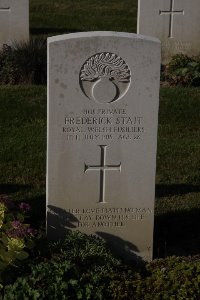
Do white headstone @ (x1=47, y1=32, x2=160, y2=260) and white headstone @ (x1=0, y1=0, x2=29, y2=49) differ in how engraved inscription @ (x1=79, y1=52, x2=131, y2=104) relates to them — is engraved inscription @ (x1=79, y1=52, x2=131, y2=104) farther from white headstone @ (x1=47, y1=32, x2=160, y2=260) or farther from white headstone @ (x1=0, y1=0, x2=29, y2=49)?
white headstone @ (x1=0, y1=0, x2=29, y2=49)

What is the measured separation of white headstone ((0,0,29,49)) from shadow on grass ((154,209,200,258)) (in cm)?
647

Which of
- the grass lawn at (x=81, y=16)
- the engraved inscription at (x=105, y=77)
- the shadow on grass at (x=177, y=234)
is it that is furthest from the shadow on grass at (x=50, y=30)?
the engraved inscription at (x=105, y=77)

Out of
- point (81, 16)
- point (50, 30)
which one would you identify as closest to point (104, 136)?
point (50, 30)

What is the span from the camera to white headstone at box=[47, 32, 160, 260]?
573cm

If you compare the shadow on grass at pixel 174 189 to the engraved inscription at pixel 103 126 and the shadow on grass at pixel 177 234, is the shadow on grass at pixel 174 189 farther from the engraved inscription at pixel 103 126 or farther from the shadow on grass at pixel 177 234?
the engraved inscription at pixel 103 126

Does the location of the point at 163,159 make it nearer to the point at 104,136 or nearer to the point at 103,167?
the point at 103,167

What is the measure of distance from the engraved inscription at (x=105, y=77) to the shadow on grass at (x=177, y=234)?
4.83ft

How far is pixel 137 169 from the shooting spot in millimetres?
6062

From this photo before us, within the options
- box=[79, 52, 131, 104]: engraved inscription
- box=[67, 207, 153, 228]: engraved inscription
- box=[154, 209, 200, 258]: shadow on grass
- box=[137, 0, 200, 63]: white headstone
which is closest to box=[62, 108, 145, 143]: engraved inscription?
box=[79, 52, 131, 104]: engraved inscription

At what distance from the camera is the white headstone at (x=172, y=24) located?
12758mm

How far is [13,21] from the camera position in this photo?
1270 centimetres

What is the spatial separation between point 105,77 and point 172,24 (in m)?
7.49

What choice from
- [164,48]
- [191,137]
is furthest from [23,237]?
[164,48]

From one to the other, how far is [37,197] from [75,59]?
2155 millimetres
